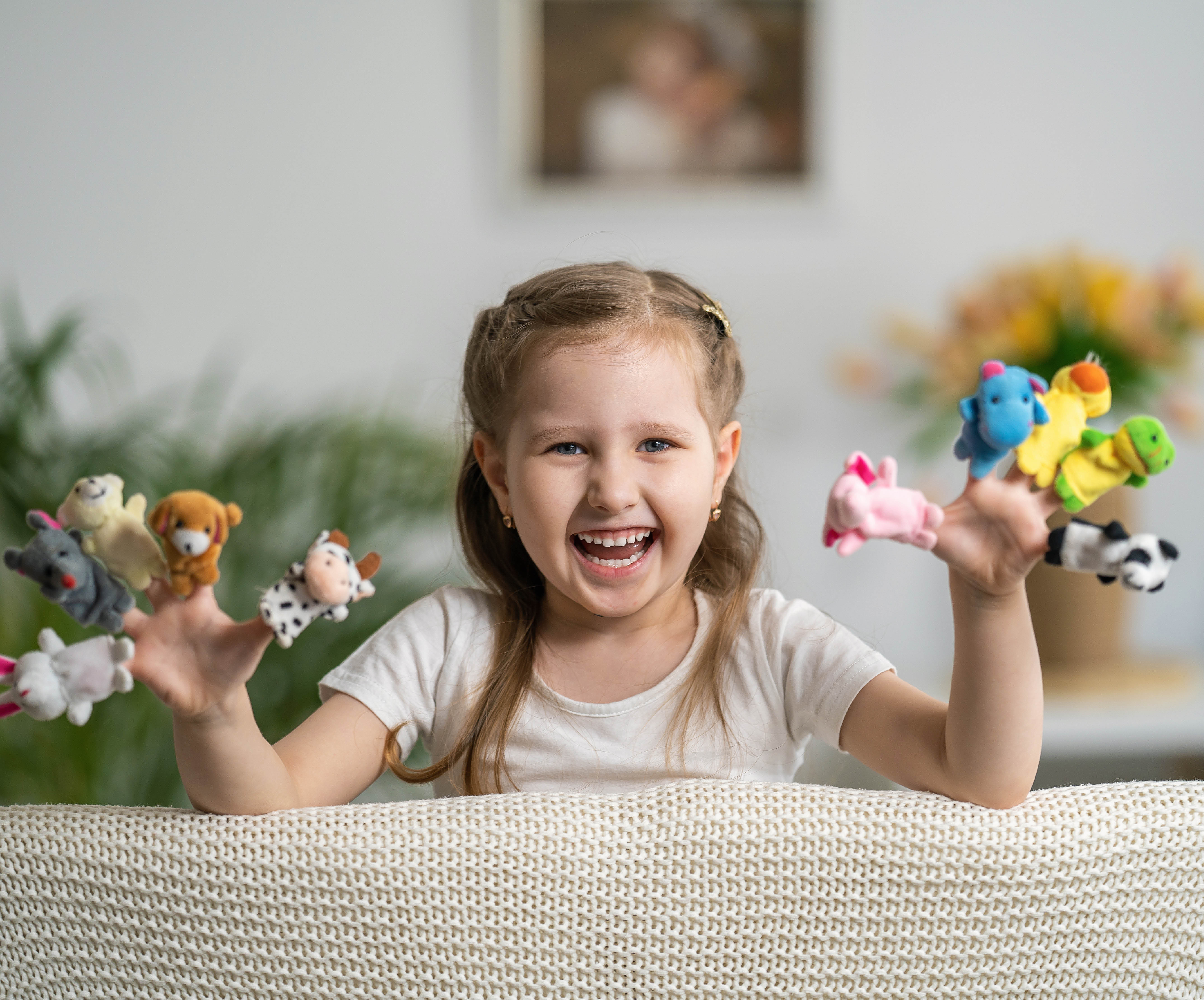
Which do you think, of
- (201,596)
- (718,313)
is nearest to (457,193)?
(718,313)

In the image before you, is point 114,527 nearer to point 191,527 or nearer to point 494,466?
point 191,527

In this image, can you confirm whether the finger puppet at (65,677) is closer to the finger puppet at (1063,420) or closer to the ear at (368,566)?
the ear at (368,566)

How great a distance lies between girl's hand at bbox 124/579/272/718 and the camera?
59cm

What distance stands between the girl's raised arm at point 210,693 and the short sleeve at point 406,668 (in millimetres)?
166

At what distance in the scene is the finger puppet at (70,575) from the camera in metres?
0.53

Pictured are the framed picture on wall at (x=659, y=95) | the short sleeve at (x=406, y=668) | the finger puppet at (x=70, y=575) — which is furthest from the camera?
the framed picture on wall at (x=659, y=95)

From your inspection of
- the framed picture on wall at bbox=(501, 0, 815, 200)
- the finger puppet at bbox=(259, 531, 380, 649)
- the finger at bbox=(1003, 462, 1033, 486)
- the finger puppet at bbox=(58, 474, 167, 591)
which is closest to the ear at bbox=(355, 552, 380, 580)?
the finger puppet at bbox=(259, 531, 380, 649)

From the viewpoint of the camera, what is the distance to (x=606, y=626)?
3.04ft

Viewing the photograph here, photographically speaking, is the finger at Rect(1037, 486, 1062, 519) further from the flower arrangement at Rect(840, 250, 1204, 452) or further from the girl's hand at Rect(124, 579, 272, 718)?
the flower arrangement at Rect(840, 250, 1204, 452)

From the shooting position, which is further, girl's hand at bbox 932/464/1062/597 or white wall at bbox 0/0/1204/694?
white wall at bbox 0/0/1204/694

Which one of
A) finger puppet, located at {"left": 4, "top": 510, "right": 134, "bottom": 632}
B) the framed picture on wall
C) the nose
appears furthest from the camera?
the framed picture on wall

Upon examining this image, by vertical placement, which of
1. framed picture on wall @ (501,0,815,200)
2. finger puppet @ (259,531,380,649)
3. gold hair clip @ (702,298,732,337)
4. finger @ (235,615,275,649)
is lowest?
finger @ (235,615,275,649)

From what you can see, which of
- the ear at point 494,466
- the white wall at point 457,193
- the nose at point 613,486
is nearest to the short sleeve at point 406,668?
the ear at point 494,466

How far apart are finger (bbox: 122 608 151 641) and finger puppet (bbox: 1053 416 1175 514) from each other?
503 mm
